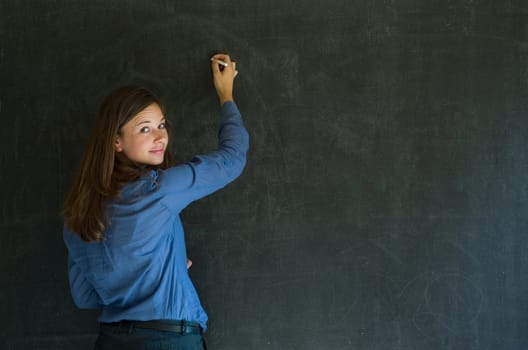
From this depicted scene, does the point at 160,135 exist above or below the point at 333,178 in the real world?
above

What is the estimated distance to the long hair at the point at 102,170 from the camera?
1333 mm

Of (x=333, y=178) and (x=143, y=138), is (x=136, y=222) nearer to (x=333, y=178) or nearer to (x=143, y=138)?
(x=143, y=138)

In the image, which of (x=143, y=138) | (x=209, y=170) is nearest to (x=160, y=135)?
(x=143, y=138)

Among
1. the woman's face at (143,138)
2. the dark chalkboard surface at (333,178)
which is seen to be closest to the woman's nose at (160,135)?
the woman's face at (143,138)

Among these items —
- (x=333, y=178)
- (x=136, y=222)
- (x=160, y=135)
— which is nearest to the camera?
(x=136, y=222)

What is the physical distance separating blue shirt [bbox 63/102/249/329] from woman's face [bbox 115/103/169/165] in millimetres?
96

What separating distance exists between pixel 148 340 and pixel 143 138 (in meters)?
0.59

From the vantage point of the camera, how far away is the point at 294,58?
1.84 meters

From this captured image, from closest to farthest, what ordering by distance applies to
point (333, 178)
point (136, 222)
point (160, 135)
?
point (136, 222) → point (160, 135) → point (333, 178)

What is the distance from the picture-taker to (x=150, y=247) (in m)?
1.36

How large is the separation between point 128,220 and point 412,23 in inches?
52.1

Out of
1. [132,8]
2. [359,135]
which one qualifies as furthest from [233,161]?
[132,8]

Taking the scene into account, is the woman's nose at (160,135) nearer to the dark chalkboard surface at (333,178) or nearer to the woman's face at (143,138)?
the woman's face at (143,138)

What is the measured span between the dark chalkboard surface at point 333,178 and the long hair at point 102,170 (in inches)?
17.4
